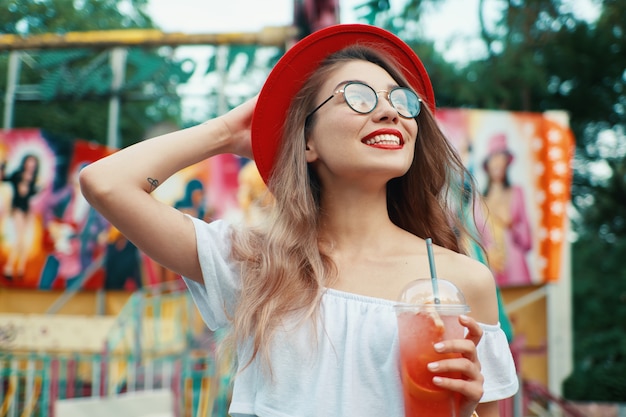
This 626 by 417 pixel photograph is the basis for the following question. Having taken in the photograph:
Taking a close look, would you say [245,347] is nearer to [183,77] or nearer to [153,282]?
[153,282]

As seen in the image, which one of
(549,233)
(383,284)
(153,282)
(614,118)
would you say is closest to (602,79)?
(614,118)

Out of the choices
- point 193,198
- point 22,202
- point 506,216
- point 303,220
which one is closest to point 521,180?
point 506,216

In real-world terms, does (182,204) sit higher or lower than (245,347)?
higher

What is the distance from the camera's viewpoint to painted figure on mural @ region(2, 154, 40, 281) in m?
9.81

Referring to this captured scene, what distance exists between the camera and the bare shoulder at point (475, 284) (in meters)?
1.83

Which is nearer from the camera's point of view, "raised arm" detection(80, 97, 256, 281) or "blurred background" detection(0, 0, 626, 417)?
"raised arm" detection(80, 97, 256, 281)

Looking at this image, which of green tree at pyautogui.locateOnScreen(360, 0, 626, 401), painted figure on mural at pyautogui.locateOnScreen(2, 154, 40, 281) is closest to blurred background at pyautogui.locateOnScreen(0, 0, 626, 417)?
painted figure on mural at pyautogui.locateOnScreen(2, 154, 40, 281)

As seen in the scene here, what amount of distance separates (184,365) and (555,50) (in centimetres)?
1307

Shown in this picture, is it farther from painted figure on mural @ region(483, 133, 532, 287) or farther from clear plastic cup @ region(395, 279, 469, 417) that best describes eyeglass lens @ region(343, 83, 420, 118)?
painted figure on mural @ region(483, 133, 532, 287)

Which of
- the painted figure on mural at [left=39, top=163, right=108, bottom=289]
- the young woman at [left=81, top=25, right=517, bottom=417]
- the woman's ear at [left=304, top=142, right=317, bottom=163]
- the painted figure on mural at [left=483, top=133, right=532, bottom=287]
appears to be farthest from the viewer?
the painted figure on mural at [left=39, top=163, right=108, bottom=289]

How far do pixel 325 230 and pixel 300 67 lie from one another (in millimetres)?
497

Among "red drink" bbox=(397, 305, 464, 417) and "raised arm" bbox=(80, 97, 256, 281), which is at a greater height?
"raised arm" bbox=(80, 97, 256, 281)

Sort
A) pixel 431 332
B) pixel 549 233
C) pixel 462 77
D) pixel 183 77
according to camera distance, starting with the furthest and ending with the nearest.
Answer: pixel 462 77
pixel 183 77
pixel 549 233
pixel 431 332

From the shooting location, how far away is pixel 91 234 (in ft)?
32.2
